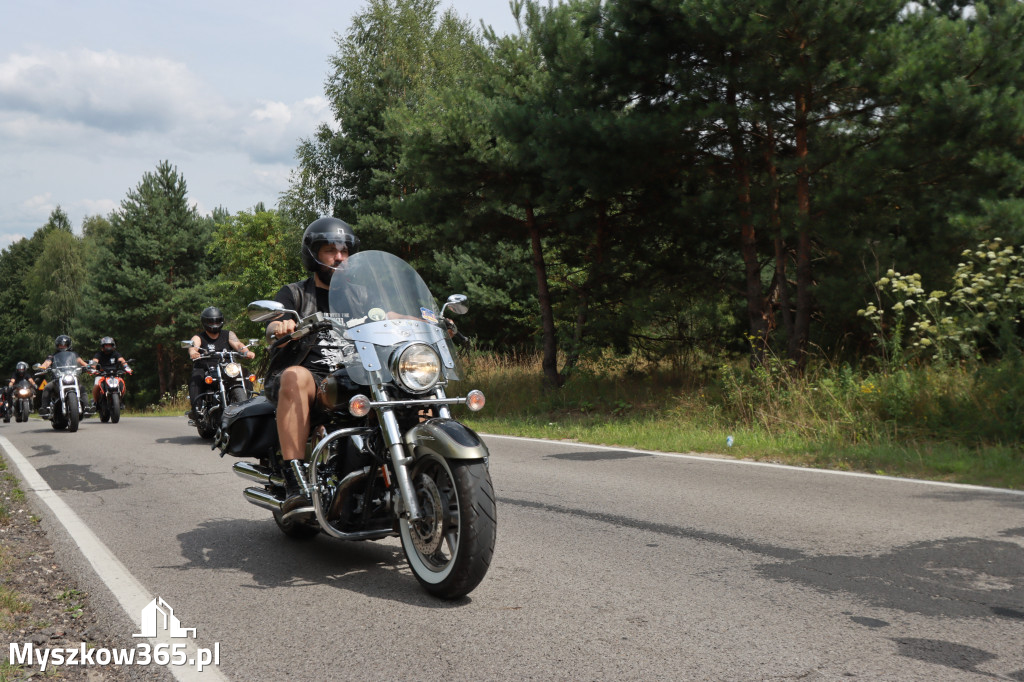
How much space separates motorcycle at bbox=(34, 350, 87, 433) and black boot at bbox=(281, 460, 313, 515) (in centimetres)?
1276

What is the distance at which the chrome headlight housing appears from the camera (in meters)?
4.32

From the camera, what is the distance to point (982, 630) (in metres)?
3.65

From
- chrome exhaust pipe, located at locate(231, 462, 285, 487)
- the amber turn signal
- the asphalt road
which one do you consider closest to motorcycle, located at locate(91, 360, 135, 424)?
the asphalt road

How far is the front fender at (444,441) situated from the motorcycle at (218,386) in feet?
26.0

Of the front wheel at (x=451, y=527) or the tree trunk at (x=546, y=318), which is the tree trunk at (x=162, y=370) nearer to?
the tree trunk at (x=546, y=318)

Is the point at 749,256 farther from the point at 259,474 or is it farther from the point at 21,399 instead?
the point at 21,399

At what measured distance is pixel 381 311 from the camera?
4.70m

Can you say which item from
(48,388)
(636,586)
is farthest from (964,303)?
(48,388)

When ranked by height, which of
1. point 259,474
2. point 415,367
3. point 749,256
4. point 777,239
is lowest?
point 259,474

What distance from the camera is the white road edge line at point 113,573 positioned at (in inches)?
133

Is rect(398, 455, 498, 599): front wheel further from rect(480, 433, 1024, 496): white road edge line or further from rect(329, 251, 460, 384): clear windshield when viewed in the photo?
rect(480, 433, 1024, 496): white road edge line

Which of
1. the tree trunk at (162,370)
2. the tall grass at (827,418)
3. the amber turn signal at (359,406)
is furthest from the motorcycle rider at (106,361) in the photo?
the tree trunk at (162,370)

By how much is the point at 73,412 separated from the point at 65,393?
453 mm

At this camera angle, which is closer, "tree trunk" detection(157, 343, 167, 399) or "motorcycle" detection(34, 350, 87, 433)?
"motorcycle" detection(34, 350, 87, 433)
